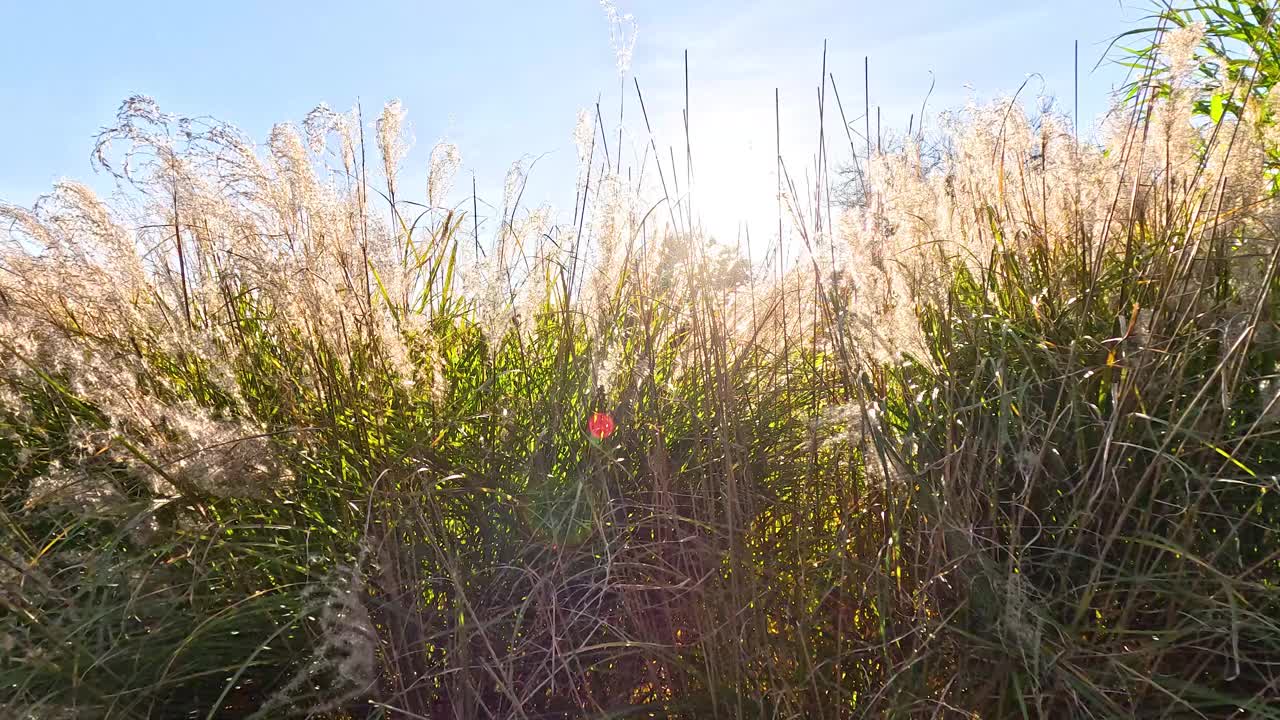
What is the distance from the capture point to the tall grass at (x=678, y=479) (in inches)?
59.2

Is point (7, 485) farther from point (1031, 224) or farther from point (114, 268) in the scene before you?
point (1031, 224)

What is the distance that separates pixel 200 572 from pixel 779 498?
41.5 inches

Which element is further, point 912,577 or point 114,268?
point 114,268

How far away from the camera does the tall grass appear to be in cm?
150

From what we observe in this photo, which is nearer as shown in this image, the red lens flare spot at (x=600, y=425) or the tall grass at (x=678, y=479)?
the tall grass at (x=678, y=479)

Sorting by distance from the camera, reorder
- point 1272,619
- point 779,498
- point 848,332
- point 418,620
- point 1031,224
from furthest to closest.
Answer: point 1031,224, point 779,498, point 848,332, point 418,620, point 1272,619

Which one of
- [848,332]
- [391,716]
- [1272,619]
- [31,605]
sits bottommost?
[391,716]

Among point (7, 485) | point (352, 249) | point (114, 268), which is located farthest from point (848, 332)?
point (7, 485)

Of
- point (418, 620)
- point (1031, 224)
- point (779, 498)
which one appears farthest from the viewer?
point (1031, 224)

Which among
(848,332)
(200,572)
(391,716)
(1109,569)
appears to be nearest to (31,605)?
(200,572)

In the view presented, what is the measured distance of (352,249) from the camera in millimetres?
1837

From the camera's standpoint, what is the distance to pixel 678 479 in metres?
1.85

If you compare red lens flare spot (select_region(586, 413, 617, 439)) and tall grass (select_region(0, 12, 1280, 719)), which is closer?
tall grass (select_region(0, 12, 1280, 719))

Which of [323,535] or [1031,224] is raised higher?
[1031,224]
